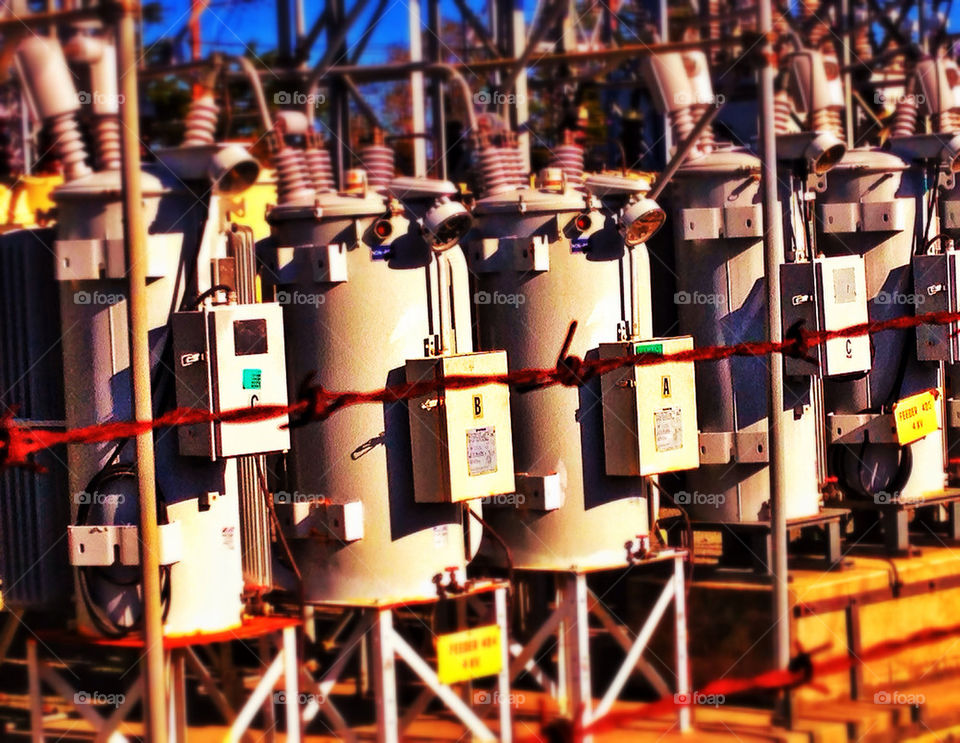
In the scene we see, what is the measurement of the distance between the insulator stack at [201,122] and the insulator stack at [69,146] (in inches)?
22.5

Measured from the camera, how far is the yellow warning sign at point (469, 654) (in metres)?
9.79

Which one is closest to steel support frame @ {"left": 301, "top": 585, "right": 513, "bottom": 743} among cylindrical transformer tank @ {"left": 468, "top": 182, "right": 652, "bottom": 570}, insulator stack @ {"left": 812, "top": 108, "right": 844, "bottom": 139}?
cylindrical transformer tank @ {"left": 468, "top": 182, "right": 652, "bottom": 570}

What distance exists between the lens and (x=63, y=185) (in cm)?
898

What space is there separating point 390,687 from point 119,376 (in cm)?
223

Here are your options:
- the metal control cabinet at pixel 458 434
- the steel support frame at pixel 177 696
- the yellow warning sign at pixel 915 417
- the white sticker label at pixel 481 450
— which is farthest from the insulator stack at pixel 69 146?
the yellow warning sign at pixel 915 417

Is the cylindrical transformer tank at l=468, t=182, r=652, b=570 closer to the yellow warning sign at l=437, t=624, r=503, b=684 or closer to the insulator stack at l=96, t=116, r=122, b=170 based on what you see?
the yellow warning sign at l=437, t=624, r=503, b=684

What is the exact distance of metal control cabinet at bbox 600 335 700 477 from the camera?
10867mm

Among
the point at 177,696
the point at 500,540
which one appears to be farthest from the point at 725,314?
the point at 177,696

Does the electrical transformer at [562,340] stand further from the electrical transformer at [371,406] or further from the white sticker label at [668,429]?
the electrical transformer at [371,406]

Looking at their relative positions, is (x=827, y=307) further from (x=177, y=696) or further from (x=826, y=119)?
(x=177, y=696)

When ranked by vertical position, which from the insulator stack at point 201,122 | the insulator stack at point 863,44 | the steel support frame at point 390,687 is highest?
the insulator stack at point 863,44

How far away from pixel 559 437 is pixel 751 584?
201cm

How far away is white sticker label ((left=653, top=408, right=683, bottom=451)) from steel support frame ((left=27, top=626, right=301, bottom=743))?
2670 millimetres

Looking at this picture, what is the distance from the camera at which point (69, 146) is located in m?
9.17
